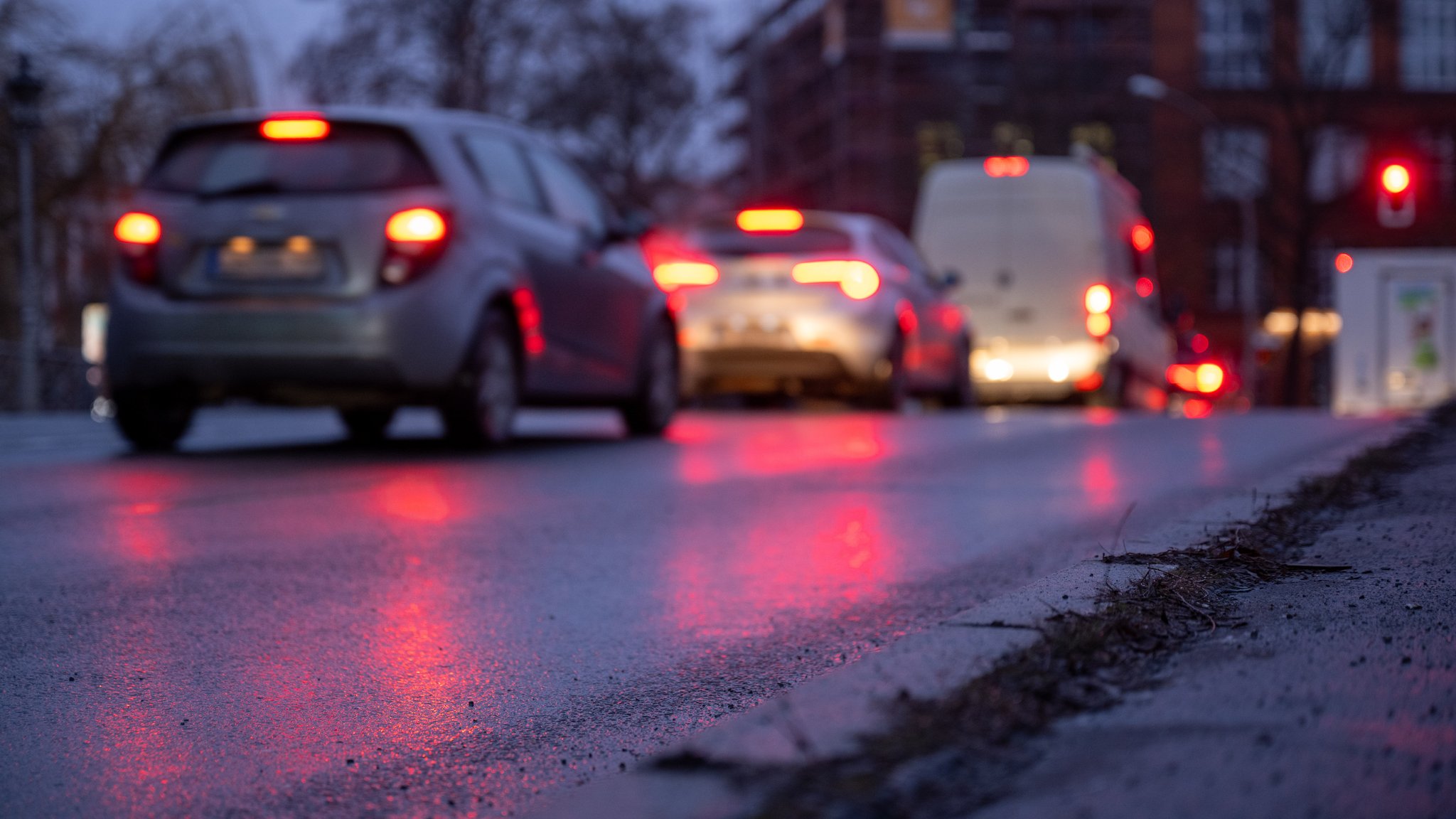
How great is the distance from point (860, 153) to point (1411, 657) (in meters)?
82.5

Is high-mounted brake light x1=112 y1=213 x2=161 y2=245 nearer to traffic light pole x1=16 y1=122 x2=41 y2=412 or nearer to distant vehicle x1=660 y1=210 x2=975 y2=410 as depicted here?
distant vehicle x1=660 y1=210 x2=975 y2=410

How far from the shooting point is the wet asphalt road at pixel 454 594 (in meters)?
3.82

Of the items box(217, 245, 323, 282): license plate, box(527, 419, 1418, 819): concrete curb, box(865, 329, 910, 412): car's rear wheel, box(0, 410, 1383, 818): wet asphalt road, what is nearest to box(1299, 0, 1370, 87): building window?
box(865, 329, 910, 412): car's rear wheel

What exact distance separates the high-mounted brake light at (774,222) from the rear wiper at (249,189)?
6.82m

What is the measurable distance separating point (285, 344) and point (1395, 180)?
16.2m

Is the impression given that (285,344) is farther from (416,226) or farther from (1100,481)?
(1100,481)

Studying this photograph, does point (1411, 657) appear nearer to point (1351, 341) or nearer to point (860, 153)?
point (1351, 341)

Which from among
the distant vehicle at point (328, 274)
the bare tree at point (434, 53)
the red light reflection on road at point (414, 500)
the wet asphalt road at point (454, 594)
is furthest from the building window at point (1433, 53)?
the red light reflection on road at point (414, 500)

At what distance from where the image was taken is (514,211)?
1143 cm

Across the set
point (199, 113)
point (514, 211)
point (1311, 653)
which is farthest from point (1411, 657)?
point (199, 113)

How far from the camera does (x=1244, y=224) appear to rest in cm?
5875

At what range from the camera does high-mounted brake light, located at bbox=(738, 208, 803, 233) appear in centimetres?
1700

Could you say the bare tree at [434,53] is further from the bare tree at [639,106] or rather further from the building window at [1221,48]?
the building window at [1221,48]

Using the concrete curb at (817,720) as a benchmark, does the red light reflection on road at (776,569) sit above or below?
below
